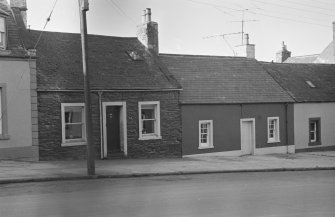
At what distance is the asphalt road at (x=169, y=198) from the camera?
983 centimetres

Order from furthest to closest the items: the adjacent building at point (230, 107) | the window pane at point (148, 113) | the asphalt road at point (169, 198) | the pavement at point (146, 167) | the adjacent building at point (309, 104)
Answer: the adjacent building at point (309, 104), the adjacent building at point (230, 107), the window pane at point (148, 113), the pavement at point (146, 167), the asphalt road at point (169, 198)

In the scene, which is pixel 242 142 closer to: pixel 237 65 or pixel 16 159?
pixel 237 65

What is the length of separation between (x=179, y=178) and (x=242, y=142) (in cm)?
1152

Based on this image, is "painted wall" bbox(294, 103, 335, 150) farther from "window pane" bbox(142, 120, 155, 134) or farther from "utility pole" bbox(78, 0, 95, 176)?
"utility pole" bbox(78, 0, 95, 176)

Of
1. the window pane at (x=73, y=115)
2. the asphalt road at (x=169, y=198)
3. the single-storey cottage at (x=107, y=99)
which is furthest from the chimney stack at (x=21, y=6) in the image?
the asphalt road at (x=169, y=198)

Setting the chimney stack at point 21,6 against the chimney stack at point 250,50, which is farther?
the chimney stack at point 250,50

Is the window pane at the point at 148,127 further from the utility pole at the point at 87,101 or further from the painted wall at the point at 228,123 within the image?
the utility pole at the point at 87,101

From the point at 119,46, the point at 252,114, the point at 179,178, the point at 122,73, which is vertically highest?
the point at 119,46

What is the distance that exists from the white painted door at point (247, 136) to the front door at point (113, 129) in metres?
8.22

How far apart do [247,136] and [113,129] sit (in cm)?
897

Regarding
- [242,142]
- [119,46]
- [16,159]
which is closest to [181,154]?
[242,142]

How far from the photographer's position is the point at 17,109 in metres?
19.4

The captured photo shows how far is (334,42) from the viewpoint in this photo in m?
41.5

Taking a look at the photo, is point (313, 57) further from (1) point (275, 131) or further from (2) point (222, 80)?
(2) point (222, 80)
